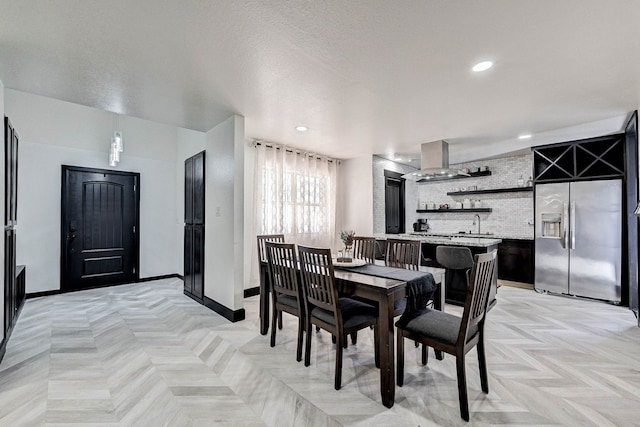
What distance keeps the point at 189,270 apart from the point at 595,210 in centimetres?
606

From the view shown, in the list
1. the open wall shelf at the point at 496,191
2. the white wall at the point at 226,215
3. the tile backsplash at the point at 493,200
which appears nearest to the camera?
the white wall at the point at 226,215

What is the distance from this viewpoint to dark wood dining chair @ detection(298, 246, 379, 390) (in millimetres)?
2137

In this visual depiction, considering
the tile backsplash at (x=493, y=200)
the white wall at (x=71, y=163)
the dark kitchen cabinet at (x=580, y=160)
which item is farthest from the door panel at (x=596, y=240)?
the white wall at (x=71, y=163)

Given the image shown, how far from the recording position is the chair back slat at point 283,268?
253cm

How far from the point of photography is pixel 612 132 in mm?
4219

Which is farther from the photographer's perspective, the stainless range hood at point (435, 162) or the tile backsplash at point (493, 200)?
the tile backsplash at point (493, 200)

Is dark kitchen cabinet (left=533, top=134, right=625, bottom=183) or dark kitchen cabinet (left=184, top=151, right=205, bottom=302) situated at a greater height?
dark kitchen cabinet (left=533, top=134, right=625, bottom=183)

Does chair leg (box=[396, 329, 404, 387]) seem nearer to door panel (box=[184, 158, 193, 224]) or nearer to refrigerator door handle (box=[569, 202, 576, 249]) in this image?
door panel (box=[184, 158, 193, 224])

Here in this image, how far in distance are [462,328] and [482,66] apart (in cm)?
203

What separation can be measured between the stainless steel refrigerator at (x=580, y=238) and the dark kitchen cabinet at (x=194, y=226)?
17.1 feet

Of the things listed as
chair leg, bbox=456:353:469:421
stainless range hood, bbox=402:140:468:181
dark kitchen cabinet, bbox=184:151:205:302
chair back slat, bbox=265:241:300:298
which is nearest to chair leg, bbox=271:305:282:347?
chair back slat, bbox=265:241:300:298

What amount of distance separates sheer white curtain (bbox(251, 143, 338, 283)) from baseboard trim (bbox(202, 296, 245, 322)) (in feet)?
2.70

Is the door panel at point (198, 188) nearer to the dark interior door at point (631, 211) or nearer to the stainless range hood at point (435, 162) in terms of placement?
the stainless range hood at point (435, 162)

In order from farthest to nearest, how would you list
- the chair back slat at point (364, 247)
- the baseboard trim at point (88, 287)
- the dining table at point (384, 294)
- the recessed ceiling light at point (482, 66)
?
the baseboard trim at point (88, 287)
the chair back slat at point (364, 247)
the recessed ceiling light at point (482, 66)
the dining table at point (384, 294)
